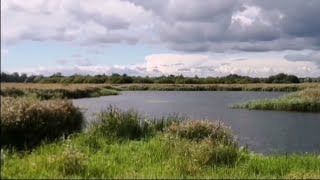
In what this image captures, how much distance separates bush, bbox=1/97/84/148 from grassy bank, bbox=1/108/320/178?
88 cm

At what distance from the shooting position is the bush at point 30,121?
13802 mm

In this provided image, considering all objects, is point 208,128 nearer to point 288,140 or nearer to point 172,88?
point 288,140

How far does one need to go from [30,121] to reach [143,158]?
3.82 meters

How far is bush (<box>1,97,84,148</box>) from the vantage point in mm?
13802

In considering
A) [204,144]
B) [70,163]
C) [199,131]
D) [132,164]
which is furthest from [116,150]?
[70,163]

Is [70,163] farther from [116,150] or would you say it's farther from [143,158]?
[116,150]

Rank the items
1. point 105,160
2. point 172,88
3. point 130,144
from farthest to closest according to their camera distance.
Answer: point 172,88
point 130,144
point 105,160

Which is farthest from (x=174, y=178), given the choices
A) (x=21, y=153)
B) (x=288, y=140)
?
(x=288, y=140)

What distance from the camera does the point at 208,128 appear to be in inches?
622

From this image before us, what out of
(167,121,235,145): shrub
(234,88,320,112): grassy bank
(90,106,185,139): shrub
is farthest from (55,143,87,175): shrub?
(234,88,320,112): grassy bank

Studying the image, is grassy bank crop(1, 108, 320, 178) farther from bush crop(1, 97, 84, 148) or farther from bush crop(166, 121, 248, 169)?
bush crop(1, 97, 84, 148)

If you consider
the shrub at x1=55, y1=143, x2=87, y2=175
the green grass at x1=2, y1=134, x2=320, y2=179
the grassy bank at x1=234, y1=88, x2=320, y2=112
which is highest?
the shrub at x1=55, y1=143, x2=87, y2=175

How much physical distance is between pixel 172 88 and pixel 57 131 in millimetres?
97027

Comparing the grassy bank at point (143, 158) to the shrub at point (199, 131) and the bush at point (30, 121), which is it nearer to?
the shrub at point (199, 131)
